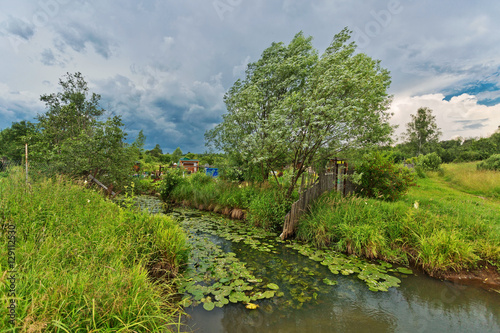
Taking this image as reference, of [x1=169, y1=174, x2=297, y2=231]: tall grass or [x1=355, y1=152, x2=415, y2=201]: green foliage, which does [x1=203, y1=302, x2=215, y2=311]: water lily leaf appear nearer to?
[x1=169, y1=174, x2=297, y2=231]: tall grass

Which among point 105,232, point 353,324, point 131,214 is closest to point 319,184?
point 353,324

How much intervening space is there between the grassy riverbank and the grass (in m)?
3.85

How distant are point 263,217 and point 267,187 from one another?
1.65 m

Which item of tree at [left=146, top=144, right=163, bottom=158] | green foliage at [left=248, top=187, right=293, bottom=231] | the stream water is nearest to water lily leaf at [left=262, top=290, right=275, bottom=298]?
the stream water

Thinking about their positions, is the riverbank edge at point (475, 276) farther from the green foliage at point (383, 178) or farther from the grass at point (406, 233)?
the green foliage at point (383, 178)

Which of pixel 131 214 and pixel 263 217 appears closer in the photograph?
pixel 131 214

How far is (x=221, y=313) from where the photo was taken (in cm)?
300

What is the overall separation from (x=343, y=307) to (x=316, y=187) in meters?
4.07

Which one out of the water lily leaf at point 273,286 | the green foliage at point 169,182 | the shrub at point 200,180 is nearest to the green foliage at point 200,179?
the shrub at point 200,180

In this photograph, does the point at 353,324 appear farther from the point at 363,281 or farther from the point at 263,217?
the point at 263,217

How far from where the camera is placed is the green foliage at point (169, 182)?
12180 mm

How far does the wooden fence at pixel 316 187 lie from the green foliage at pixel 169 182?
814 centimetres

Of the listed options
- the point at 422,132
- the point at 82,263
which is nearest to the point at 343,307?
the point at 82,263

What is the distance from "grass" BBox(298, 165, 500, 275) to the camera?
418 cm
